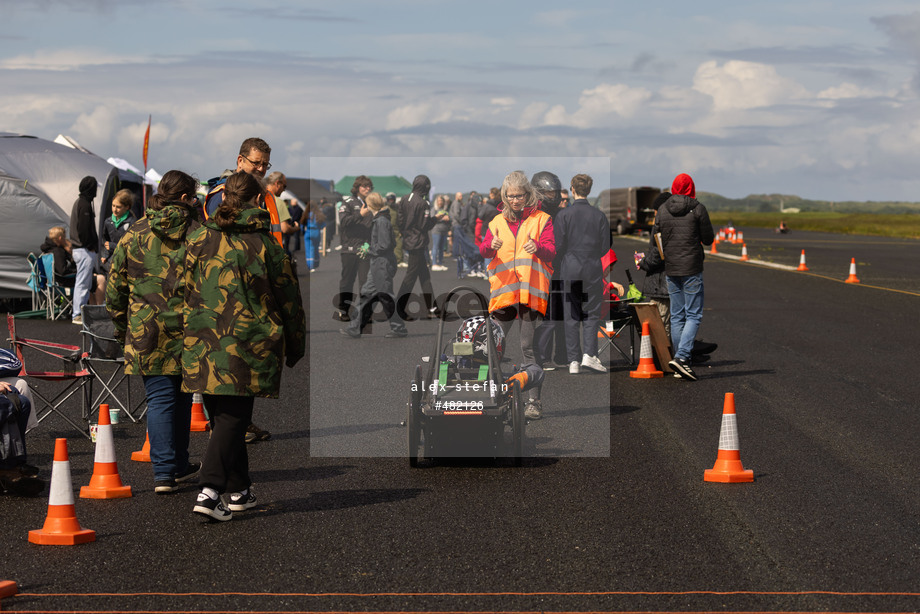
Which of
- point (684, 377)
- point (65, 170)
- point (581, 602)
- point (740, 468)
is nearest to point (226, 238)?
point (581, 602)

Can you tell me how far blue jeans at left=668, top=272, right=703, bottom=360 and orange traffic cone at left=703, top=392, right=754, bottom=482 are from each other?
171 inches

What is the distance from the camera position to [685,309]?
11.9 meters

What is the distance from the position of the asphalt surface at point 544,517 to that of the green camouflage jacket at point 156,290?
83 cm

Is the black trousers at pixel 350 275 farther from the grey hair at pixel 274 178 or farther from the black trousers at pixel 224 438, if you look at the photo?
the black trousers at pixel 224 438

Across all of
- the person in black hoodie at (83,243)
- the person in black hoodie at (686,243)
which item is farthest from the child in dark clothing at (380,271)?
the person in black hoodie at (686,243)

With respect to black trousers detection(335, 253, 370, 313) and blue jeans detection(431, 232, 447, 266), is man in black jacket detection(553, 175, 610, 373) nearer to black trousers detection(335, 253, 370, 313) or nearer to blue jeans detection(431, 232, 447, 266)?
black trousers detection(335, 253, 370, 313)

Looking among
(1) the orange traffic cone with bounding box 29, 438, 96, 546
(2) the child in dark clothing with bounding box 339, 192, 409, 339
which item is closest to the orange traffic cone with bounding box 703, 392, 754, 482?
(1) the orange traffic cone with bounding box 29, 438, 96, 546

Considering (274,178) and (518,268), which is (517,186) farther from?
(274,178)

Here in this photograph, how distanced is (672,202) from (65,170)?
12.6 metres

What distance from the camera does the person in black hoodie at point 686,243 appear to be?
11641mm

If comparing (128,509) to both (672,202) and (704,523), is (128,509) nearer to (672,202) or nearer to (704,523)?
(704,523)

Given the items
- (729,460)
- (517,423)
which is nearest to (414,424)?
(517,423)

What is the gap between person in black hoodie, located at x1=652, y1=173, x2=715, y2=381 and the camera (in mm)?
11641

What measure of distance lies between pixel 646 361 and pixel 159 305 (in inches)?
248
